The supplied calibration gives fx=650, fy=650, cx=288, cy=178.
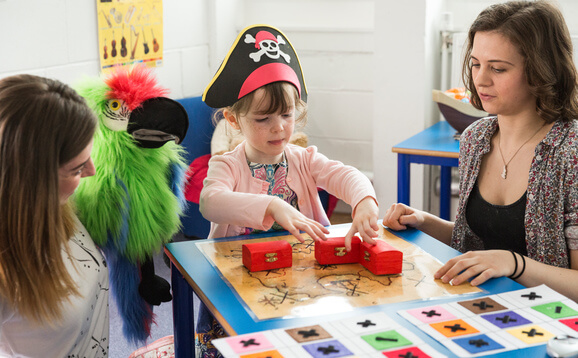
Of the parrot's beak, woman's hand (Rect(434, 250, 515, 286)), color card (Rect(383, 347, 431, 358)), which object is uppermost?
the parrot's beak

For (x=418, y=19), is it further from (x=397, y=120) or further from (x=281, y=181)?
(x=281, y=181)

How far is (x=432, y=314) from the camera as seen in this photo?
1104 millimetres

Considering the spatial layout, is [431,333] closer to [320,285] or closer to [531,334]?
[531,334]

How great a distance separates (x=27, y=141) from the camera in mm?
1054

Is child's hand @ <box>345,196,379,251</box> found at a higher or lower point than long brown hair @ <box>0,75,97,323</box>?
lower

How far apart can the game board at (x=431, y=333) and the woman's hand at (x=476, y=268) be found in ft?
→ 0.30

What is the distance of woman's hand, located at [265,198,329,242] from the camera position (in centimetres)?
140

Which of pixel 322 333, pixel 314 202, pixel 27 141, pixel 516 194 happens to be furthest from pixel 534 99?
pixel 27 141

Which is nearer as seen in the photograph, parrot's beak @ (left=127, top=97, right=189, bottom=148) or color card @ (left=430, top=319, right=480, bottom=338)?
color card @ (left=430, top=319, right=480, bottom=338)

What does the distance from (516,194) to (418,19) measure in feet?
5.68

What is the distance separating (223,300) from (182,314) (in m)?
0.31

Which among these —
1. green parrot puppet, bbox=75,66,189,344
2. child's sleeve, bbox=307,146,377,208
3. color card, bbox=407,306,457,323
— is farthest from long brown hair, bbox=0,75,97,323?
child's sleeve, bbox=307,146,377,208

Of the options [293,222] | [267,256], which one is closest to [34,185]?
[267,256]

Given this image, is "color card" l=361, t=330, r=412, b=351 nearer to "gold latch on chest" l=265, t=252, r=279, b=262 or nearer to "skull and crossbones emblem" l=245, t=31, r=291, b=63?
"gold latch on chest" l=265, t=252, r=279, b=262
